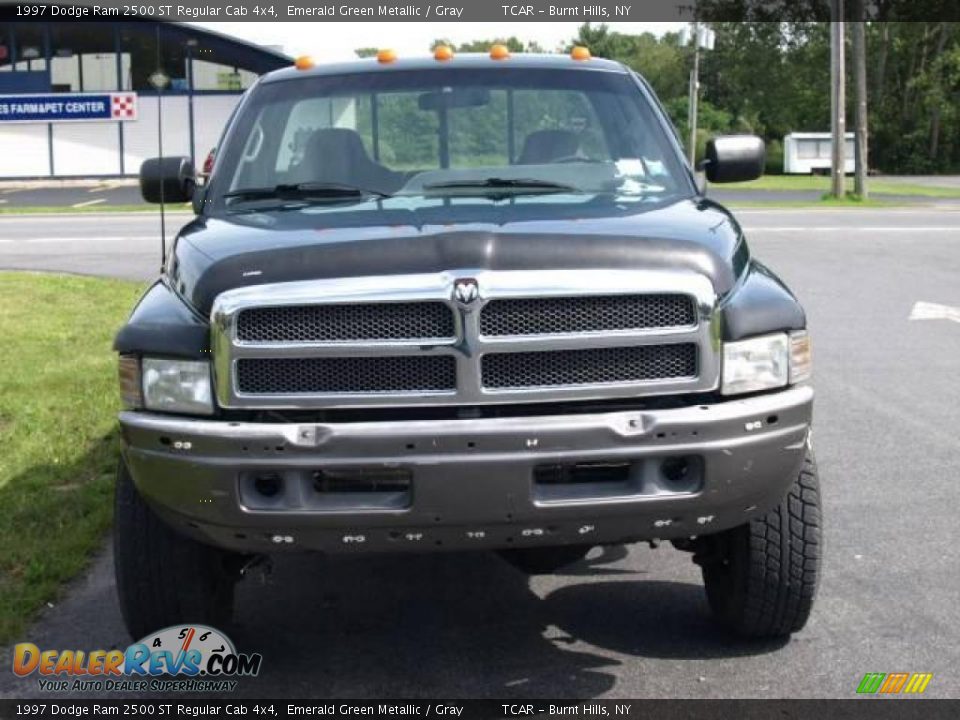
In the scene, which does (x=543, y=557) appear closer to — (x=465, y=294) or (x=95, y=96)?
(x=465, y=294)

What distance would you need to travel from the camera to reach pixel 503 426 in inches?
143

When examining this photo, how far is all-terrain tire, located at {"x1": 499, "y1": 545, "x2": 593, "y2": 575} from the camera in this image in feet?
14.7

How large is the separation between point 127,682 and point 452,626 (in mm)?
1088

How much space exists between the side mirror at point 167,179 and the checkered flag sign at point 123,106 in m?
46.2

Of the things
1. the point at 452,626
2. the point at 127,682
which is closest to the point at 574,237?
the point at 452,626

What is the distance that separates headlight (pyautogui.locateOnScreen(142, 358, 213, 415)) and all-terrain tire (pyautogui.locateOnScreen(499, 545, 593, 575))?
1.17m

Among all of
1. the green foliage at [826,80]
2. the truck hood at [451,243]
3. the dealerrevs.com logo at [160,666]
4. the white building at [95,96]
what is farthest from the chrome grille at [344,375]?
the green foliage at [826,80]

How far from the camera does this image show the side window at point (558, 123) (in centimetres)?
524

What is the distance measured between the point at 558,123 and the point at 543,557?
5.76 ft

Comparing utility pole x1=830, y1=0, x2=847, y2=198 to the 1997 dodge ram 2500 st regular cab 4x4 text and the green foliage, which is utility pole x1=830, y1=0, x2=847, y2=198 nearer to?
the 1997 dodge ram 2500 st regular cab 4x4 text

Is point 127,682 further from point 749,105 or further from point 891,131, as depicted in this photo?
point 749,105

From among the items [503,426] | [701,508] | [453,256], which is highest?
[453,256]

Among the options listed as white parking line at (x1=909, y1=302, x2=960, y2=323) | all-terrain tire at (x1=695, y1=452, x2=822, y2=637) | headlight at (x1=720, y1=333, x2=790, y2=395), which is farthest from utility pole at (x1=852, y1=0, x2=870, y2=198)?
headlight at (x1=720, y1=333, x2=790, y2=395)

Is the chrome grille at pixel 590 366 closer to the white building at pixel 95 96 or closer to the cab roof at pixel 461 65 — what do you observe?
the cab roof at pixel 461 65
